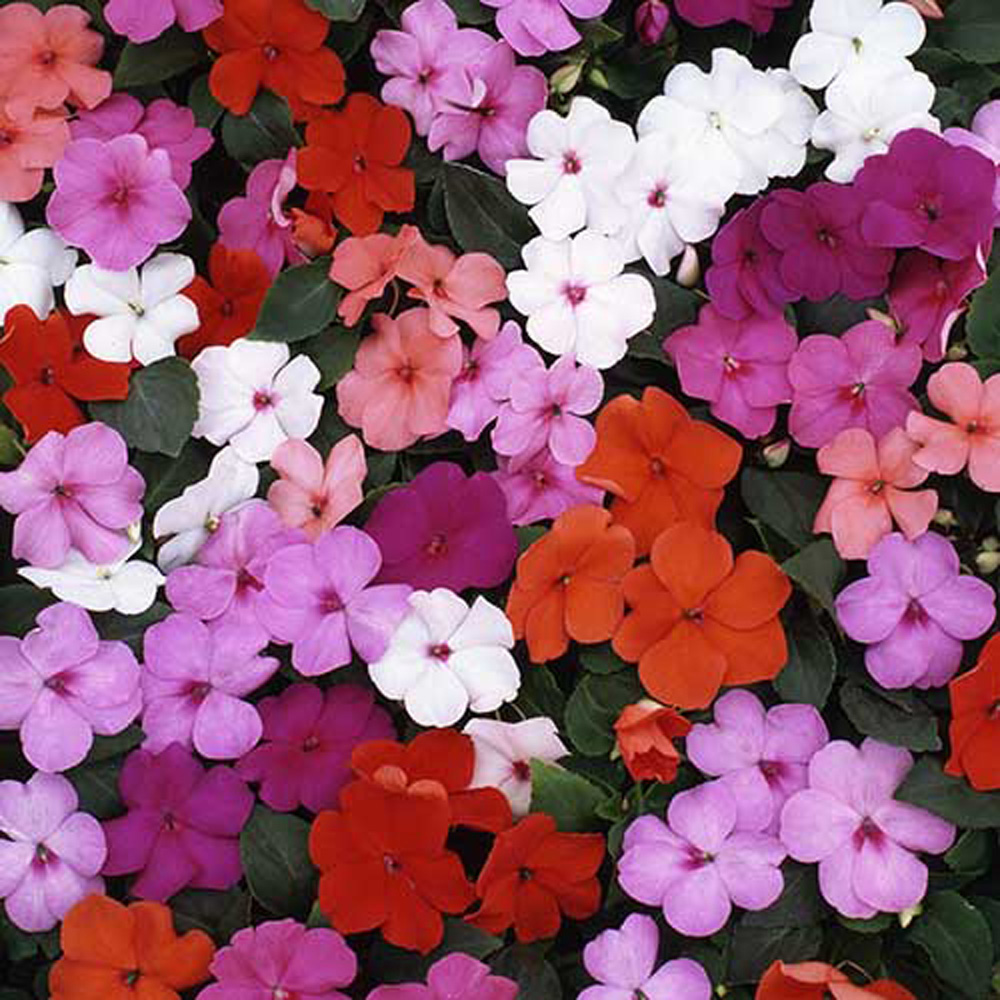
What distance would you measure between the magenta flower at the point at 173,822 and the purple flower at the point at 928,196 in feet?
1.85

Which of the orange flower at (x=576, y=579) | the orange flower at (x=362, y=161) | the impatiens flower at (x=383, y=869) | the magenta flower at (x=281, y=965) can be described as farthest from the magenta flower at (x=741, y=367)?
the magenta flower at (x=281, y=965)

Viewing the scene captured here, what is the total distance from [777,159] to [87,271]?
0.49 meters

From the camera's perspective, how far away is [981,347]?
1.26m

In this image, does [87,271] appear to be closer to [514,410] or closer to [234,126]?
[234,126]

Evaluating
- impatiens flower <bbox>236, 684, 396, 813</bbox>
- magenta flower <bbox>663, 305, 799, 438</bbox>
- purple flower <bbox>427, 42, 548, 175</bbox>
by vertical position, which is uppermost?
purple flower <bbox>427, 42, 548, 175</bbox>

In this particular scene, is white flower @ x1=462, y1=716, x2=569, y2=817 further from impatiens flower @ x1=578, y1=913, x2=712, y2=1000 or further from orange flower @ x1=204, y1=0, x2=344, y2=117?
orange flower @ x1=204, y1=0, x2=344, y2=117

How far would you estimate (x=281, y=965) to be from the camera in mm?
1153

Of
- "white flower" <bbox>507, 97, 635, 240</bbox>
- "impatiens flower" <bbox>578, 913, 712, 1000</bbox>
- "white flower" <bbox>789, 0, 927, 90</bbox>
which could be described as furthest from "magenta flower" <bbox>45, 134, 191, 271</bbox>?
"impatiens flower" <bbox>578, 913, 712, 1000</bbox>

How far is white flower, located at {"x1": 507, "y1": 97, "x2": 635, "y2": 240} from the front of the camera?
1.29 meters

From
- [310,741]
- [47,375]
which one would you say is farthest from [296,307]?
[310,741]

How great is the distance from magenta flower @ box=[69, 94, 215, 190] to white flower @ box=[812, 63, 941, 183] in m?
0.44

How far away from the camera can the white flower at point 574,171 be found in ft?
4.24

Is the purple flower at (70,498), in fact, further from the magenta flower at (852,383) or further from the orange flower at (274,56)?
the magenta flower at (852,383)

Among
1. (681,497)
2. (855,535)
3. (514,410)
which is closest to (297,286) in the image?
(514,410)
